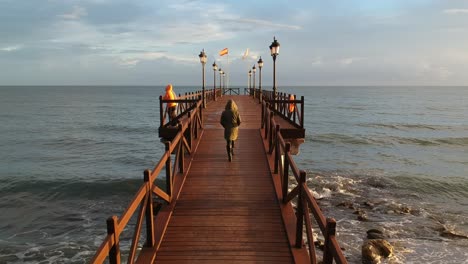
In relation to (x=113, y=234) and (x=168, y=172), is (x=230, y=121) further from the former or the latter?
(x=113, y=234)

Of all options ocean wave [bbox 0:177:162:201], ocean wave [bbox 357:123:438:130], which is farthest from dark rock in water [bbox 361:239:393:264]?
ocean wave [bbox 357:123:438:130]

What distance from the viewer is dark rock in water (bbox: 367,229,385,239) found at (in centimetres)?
1416

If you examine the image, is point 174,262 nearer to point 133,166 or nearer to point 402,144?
point 133,166

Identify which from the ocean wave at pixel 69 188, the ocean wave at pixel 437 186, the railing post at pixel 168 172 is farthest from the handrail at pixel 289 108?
the ocean wave at pixel 437 186

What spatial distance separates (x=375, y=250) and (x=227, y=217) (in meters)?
8.55

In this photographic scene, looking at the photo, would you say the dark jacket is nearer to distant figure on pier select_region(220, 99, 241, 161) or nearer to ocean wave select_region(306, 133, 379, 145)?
distant figure on pier select_region(220, 99, 241, 161)

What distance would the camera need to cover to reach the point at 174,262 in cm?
506

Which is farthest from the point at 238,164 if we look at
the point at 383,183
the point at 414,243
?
the point at 383,183

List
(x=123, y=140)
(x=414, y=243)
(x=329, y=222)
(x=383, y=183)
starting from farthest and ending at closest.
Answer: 1. (x=123, y=140)
2. (x=383, y=183)
3. (x=414, y=243)
4. (x=329, y=222)

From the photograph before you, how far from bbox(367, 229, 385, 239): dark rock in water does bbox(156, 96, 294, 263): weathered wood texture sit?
23.9 ft

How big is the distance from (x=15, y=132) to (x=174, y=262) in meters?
49.4

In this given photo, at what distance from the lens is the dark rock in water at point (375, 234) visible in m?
14.2

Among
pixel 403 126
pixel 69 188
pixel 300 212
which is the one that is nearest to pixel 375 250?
pixel 300 212

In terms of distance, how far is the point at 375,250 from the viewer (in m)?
12.5
